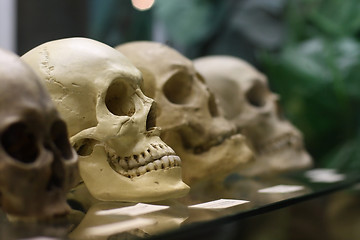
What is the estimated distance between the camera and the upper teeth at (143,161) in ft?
4.17

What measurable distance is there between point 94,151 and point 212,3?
1.96m

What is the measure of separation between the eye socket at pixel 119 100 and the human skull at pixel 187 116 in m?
0.20

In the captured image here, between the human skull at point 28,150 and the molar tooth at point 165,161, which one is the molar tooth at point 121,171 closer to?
the molar tooth at point 165,161

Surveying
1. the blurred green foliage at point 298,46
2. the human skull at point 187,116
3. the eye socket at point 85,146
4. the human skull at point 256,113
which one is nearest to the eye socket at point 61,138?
the eye socket at point 85,146

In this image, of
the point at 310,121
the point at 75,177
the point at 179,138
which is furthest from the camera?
the point at 310,121

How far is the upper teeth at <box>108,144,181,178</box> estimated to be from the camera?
4.17ft

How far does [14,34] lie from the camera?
1.92 m

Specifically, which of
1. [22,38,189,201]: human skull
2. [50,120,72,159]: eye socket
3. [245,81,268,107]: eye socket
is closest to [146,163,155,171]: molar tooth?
[22,38,189,201]: human skull

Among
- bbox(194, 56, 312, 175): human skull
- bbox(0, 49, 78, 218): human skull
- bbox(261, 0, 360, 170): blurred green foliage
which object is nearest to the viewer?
bbox(0, 49, 78, 218): human skull

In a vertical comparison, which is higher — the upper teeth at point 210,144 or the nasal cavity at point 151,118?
the nasal cavity at point 151,118

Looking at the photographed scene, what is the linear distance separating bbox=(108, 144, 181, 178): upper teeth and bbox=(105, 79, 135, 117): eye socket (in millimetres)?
102

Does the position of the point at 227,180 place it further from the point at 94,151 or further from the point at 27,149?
the point at 27,149

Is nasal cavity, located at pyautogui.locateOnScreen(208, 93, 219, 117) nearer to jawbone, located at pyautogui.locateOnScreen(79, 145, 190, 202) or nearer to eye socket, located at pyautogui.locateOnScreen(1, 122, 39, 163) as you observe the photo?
jawbone, located at pyautogui.locateOnScreen(79, 145, 190, 202)

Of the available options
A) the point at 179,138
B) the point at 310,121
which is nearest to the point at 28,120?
the point at 179,138
